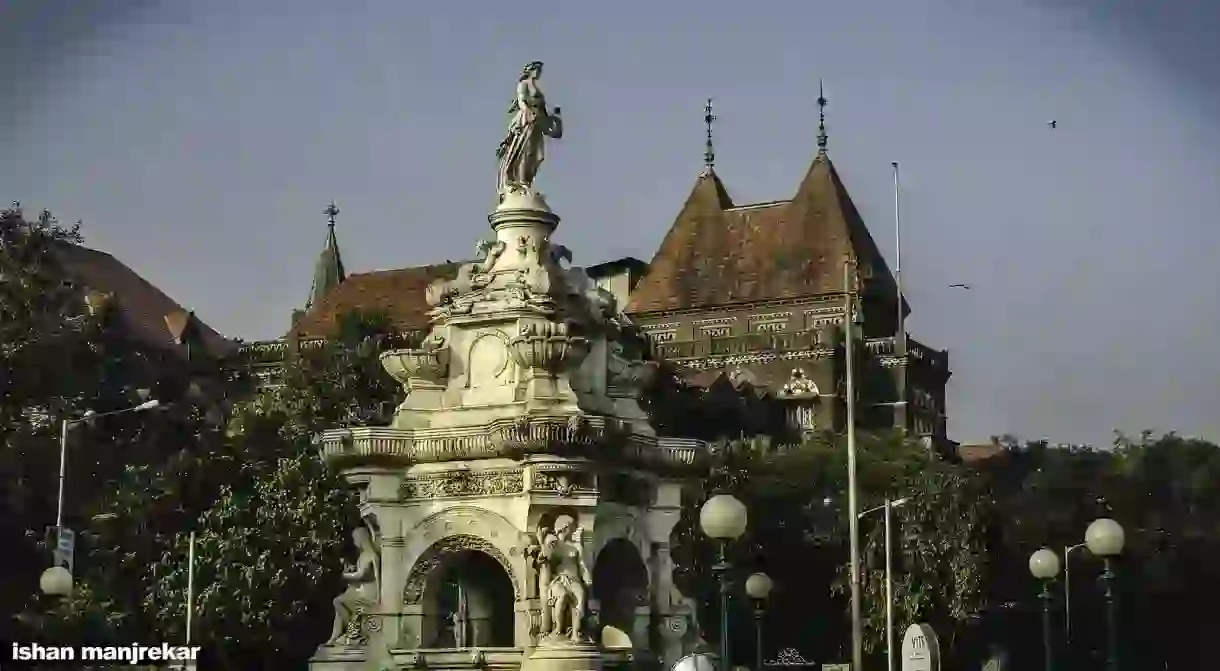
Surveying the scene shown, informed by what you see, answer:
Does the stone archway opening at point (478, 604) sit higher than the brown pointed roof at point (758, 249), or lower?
lower

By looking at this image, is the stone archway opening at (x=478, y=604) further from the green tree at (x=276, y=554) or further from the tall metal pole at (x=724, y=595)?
the green tree at (x=276, y=554)

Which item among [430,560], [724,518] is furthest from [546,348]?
[724,518]

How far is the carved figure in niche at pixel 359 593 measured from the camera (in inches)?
993

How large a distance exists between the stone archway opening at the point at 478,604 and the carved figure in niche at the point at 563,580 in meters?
2.57

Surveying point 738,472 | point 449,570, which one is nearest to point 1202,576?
point 738,472

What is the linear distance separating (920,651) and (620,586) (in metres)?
6.21

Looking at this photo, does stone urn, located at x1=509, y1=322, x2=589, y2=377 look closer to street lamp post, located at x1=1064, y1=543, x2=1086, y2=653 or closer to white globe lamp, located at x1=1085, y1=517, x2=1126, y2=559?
white globe lamp, located at x1=1085, y1=517, x2=1126, y2=559

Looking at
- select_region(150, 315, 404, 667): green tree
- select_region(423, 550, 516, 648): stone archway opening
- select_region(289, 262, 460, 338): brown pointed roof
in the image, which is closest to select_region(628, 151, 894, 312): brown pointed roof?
select_region(289, 262, 460, 338): brown pointed roof

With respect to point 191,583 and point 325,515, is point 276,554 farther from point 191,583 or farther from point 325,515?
point 191,583

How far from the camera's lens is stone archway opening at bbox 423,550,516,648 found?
26750mm

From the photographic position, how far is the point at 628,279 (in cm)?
10362

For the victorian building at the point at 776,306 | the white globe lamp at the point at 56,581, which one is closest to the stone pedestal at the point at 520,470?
the white globe lamp at the point at 56,581

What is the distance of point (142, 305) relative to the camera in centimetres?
10125

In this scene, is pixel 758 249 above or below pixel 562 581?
above
